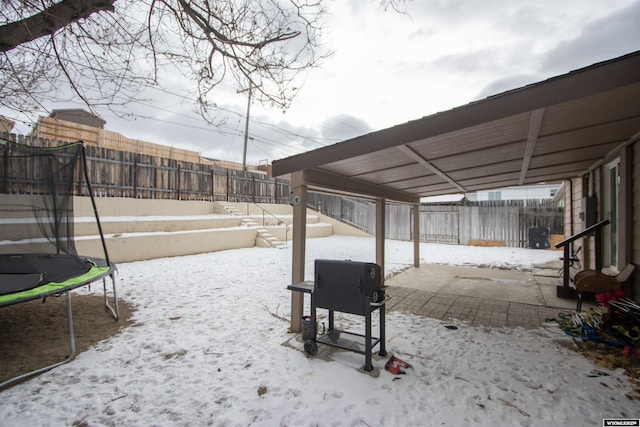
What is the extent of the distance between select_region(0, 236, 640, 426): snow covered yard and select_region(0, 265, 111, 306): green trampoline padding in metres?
0.68

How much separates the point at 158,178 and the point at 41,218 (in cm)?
760

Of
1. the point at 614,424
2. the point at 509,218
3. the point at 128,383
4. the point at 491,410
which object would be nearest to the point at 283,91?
the point at 128,383

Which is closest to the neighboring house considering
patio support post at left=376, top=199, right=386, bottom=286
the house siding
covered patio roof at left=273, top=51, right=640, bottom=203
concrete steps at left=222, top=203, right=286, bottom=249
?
concrete steps at left=222, top=203, right=286, bottom=249

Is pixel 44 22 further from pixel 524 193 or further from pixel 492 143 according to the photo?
pixel 524 193

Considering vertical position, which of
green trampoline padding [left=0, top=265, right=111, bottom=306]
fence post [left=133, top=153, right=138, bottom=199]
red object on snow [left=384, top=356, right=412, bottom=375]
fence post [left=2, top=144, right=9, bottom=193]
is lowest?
red object on snow [left=384, top=356, right=412, bottom=375]

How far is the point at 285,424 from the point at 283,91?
165 inches

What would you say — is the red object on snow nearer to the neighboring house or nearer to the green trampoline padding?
the green trampoline padding

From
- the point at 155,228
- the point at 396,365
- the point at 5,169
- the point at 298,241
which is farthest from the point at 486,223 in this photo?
the point at 5,169

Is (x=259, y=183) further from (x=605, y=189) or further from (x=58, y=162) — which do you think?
(x=605, y=189)

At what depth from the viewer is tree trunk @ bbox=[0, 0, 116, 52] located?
265 centimetres

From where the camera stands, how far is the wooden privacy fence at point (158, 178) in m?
9.92

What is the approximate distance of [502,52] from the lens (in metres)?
8.18

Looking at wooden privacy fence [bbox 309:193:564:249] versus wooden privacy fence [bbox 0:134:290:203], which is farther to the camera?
wooden privacy fence [bbox 309:193:564:249]

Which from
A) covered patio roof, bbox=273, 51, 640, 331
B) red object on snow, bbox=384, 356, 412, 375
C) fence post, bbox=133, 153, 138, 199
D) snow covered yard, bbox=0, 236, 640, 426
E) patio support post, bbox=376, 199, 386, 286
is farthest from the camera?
fence post, bbox=133, 153, 138, 199
